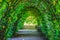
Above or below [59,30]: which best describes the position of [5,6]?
above

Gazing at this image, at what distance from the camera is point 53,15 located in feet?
43.9

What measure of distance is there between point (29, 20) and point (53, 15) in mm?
24001

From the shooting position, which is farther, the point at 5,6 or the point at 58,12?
the point at 58,12

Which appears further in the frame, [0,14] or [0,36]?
[0,36]

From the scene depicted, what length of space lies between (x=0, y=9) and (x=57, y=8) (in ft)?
9.27

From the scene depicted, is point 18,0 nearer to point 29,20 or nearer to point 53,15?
point 53,15

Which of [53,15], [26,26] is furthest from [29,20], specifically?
[53,15]

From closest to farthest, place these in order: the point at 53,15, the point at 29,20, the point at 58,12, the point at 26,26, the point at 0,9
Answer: the point at 0,9 → the point at 58,12 → the point at 53,15 → the point at 29,20 → the point at 26,26

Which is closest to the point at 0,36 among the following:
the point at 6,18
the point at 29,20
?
the point at 6,18

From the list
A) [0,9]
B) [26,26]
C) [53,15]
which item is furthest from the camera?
[26,26]

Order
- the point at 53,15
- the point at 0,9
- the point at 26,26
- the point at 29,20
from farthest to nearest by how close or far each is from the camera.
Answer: the point at 26,26
the point at 29,20
the point at 53,15
the point at 0,9

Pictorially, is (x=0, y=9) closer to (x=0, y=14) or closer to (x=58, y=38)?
(x=0, y=14)

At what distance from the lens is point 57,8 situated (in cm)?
1216

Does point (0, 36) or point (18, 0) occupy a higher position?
point (18, 0)
